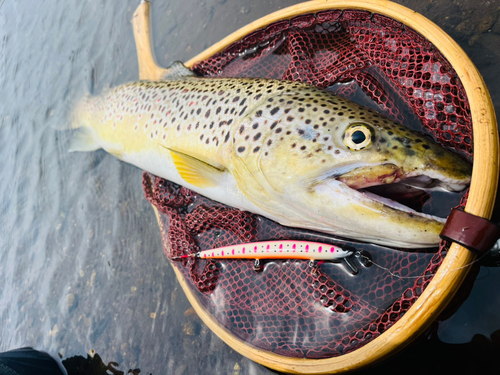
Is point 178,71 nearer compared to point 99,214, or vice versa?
point 178,71

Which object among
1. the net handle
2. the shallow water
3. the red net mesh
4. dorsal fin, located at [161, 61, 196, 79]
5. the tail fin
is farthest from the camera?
the tail fin

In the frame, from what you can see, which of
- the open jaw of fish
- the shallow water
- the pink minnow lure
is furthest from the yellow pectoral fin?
the shallow water

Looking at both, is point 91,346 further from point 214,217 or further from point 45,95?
point 45,95

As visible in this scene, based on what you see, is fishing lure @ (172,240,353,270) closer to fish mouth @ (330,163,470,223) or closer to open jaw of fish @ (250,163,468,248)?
open jaw of fish @ (250,163,468,248)

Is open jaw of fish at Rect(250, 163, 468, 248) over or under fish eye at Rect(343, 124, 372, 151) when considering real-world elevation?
under

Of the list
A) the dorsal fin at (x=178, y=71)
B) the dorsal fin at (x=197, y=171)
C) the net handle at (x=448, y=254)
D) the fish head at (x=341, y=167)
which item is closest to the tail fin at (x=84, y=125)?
the dorsal fin at (x=178, y=71)

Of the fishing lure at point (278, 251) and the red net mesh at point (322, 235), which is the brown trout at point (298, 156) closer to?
the fishing lure at point (278, 251)

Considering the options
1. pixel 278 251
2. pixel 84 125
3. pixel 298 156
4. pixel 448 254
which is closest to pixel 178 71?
pixel 84 125

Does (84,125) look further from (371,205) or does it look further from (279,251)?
(371,205)
